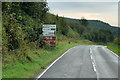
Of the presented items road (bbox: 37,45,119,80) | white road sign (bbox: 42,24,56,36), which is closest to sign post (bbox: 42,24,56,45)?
white road sign (bbox: 42,24,56,36)

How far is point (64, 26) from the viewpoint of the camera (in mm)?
75250

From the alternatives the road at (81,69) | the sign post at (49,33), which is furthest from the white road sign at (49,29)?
the road at (81,69)

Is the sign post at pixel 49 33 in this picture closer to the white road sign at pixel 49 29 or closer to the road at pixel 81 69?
the white road sign at pixel 49 29

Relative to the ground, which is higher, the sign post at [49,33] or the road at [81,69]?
the sign post at [49,33]

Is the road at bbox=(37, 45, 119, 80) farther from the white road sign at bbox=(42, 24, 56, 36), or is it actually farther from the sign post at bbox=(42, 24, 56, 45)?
the white road sign at bbox=(42, 24, 56, 36)

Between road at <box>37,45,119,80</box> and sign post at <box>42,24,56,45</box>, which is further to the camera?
sign post at <box>42,24,56,45</box>

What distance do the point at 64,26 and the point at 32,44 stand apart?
55.7 metres

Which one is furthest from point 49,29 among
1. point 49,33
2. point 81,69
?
point 81,69

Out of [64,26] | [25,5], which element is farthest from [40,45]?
[64,26]

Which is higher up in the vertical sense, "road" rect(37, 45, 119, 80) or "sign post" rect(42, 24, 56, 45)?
"sign post" rect(42, 24, 56, 45)

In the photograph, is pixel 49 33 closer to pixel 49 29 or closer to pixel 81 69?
pixel 49 29

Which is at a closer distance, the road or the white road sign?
the road

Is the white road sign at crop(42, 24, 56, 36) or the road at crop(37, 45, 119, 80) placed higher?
the white road sign at crop(42, 24, 56, 36)

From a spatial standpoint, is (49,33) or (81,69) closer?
(81,69)
